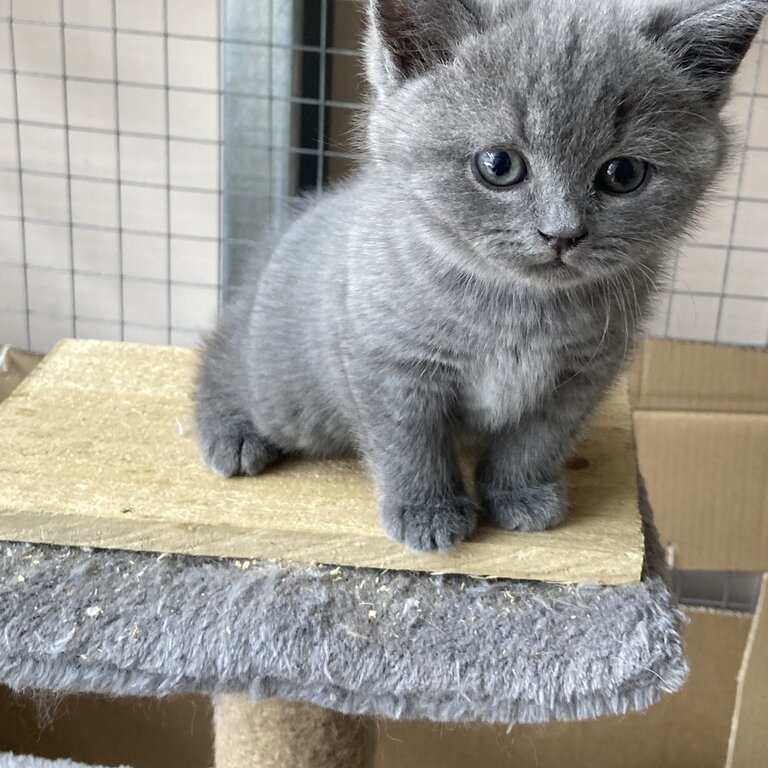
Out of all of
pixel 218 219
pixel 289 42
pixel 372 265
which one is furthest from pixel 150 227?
pixel 372 265

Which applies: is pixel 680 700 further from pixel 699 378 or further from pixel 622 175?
pixel 622 175

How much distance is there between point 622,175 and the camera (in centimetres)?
72

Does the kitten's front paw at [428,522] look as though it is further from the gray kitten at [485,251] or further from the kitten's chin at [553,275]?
the kitten's chin at [553,275]

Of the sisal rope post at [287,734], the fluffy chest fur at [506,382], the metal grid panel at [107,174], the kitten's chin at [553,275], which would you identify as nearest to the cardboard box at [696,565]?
the sisal rope post at [287,734]

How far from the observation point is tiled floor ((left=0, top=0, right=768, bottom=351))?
1730 millimetres

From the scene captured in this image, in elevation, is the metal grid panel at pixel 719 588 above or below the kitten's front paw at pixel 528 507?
below

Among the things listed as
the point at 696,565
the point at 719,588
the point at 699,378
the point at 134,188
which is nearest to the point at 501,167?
the point at 699,378

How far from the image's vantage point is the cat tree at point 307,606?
0.81 meters

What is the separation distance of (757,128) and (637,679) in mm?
1257

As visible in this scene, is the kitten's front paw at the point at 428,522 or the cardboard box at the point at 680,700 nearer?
the kitten's front paw at the point at 428,522

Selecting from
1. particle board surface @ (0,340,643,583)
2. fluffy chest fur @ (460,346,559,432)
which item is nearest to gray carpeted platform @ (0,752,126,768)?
particle board surface @ (0,340,643,583)

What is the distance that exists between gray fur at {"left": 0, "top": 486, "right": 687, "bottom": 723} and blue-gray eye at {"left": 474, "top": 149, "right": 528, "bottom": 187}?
0.39 m

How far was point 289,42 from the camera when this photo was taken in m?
1.46

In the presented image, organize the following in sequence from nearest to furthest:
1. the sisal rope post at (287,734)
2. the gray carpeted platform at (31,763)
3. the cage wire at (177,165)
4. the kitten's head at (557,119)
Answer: the kitten's head at (557,119) → the sisal rope post at (287,734) → the gray carpeted platform at (31,763) → the cage wire at (177,165)
